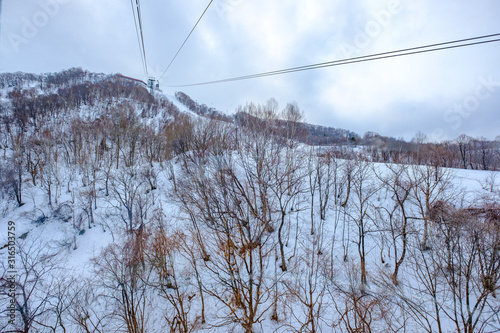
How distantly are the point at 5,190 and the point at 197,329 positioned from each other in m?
26.9

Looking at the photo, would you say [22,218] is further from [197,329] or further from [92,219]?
[197,329]

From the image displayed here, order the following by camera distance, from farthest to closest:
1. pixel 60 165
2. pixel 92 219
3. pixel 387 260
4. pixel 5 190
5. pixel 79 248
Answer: pixel 60 165, pixel 5 190, pixel 92 219, pixel 79 248, pixel 387 260

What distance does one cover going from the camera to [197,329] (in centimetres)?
1063

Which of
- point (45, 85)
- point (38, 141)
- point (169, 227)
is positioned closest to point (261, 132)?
point (169, 227)

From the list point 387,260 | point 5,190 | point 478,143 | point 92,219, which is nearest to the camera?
point 387,260

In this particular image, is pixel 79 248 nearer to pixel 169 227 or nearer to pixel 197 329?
pixel 169 227

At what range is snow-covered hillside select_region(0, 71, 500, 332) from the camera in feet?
31.7

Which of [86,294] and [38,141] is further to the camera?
[38,141]

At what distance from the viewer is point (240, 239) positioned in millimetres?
12406

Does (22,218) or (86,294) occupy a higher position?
(22,218)

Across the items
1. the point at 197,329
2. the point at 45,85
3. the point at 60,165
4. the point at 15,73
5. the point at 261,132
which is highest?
the point at 15,73

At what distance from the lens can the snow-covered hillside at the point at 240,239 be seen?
9648 mm

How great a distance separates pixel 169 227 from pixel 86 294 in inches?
252

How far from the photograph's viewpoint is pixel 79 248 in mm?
16422
